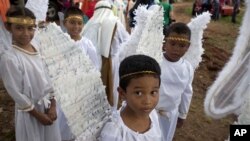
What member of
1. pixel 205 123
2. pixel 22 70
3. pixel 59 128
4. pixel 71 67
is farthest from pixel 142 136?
pixel 205 123

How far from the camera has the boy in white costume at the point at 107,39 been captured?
13.8 ft

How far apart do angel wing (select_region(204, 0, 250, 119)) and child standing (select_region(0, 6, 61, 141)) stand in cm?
120

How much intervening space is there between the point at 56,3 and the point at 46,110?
762cm

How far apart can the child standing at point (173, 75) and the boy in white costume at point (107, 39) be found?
1300mm

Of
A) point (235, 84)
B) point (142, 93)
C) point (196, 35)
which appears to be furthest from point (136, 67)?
point (196, 35)

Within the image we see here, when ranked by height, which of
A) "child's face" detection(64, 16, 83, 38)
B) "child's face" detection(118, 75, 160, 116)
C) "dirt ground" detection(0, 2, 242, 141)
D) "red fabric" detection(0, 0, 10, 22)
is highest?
"red fabric" detection(0, 0, 10, 22)

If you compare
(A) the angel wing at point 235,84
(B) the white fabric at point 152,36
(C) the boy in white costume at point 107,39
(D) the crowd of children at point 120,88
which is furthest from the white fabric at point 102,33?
(A) the angel wing at point 235,84

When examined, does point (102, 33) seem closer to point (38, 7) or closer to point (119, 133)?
point (38, 7)

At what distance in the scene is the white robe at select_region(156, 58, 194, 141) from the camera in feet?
8.91

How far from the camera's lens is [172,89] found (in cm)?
276

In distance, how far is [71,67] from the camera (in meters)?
1.61

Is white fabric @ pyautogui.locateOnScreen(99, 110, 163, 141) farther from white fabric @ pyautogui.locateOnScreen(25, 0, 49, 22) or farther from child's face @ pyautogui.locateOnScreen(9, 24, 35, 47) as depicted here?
white fabric @ pyautogui.locateOnScreen(25, 0, 49, 22)

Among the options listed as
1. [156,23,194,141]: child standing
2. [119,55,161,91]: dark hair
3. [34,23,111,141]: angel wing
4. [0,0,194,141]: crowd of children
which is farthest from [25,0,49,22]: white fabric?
[119,55,161,91]: dark hair

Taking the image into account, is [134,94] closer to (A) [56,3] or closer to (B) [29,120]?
(B) [29,120]
